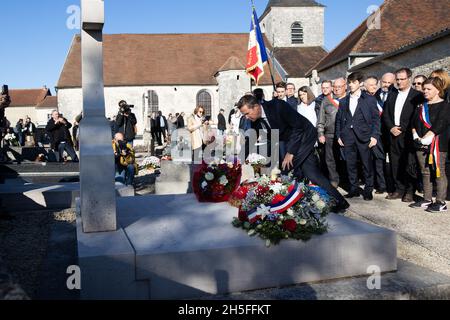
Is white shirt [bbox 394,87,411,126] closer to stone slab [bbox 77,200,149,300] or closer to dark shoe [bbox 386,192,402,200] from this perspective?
dark shoe [bbox 386,192,402,200]

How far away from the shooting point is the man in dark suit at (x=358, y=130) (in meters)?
7.93

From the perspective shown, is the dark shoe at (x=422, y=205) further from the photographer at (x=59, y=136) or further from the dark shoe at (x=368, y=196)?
the photographer at (x=59, y=136)

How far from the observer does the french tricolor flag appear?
11.9 m

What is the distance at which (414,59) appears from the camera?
1623cm

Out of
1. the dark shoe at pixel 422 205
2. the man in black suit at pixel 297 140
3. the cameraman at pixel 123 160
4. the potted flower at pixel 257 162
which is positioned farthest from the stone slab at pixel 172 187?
the dark shoe at pixel 422 205

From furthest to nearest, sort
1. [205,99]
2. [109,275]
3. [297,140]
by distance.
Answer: [205,99] < [297,140] < [109,275]

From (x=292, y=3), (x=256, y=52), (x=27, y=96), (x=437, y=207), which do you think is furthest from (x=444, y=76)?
(x=27, y=96)

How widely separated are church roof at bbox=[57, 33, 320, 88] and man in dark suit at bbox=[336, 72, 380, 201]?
118ft

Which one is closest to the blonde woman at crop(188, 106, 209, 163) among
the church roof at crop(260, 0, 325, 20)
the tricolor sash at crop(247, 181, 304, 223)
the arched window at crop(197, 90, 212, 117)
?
the tricolor sash at crop(247, 181, 304, 223)

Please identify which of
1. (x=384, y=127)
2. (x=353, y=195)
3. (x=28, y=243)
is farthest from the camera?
(x=384, y=127)

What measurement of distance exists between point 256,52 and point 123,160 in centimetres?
465

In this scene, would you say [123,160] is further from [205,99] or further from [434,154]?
[205,99]

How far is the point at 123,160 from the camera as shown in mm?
10094

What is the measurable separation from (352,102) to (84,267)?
5923mm
